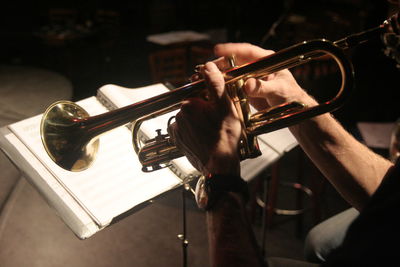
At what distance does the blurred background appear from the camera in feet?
6.02

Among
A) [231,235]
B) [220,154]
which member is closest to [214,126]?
[220,154]

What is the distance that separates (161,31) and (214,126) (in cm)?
692

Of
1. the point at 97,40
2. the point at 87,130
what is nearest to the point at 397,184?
the point at 87,130

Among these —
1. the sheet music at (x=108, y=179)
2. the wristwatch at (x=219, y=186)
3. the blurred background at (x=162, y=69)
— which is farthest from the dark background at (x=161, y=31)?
the wristwatch at (x=219, y=186)

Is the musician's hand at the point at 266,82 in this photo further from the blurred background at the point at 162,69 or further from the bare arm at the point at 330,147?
the blurred background at the point at 162,69

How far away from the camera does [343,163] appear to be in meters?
1.30

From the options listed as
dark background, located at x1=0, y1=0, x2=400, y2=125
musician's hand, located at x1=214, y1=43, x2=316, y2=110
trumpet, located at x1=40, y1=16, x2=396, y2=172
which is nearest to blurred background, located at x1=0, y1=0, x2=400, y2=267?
dark background, located at x1=0, y1=0, x2=400, y2=125

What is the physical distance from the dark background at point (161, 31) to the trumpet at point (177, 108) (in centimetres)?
259

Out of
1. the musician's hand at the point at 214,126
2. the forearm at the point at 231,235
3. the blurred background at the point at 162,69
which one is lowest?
the blurred background at the point at 162,69

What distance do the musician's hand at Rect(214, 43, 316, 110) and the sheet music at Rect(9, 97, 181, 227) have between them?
0.43m

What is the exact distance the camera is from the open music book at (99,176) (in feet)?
3.57

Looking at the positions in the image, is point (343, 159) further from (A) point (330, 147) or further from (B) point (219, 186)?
(B) point (219, 186)

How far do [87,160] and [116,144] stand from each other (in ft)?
0.47

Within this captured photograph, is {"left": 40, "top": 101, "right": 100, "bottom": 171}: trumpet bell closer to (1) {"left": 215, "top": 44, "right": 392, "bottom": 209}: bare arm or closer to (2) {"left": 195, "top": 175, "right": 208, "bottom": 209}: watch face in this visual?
(2) {"left": 195, "top": 175, "right": 208, "bottom": 209}: watch face
